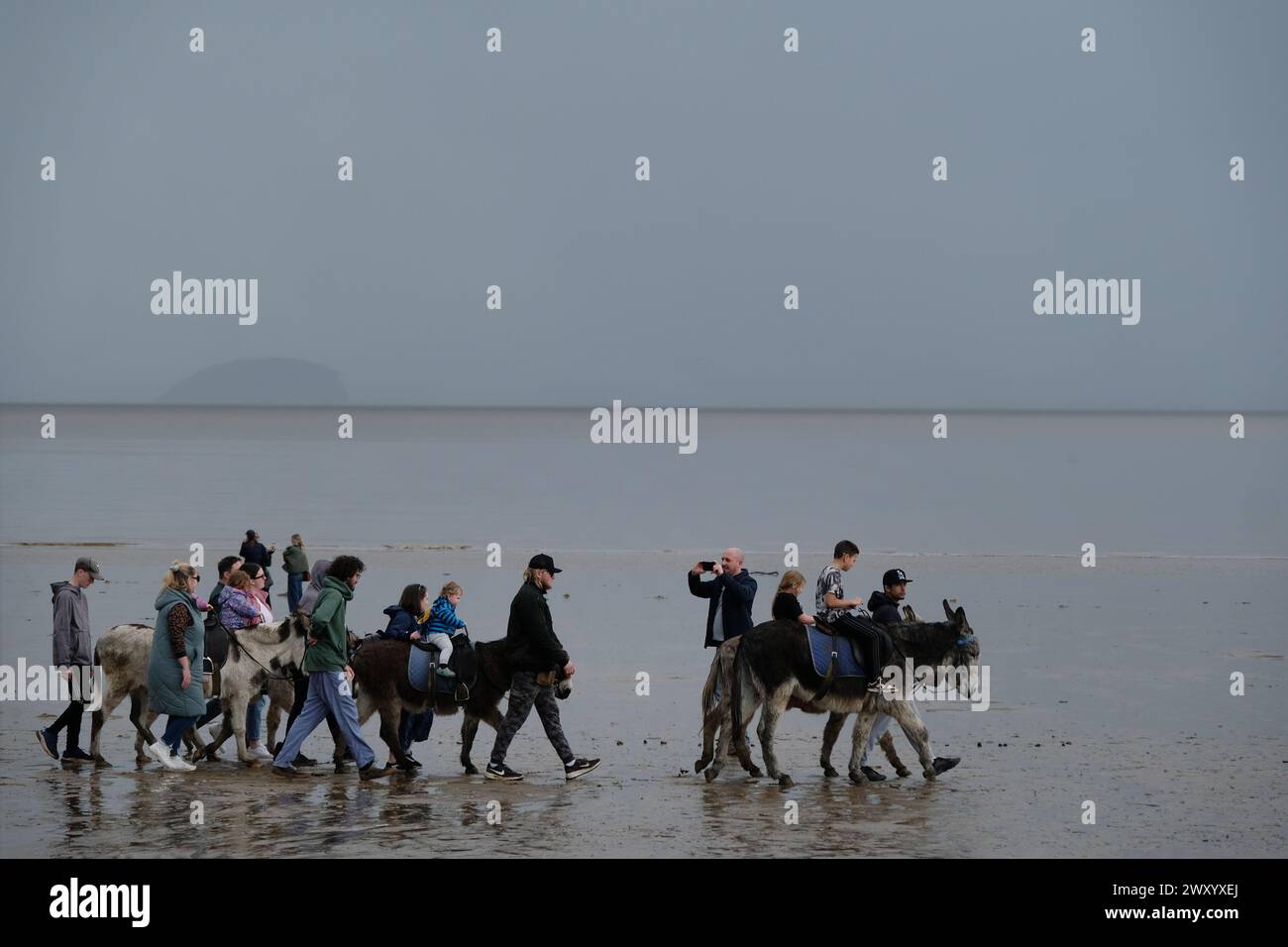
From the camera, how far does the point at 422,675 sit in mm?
14078

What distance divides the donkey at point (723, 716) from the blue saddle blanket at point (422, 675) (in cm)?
A: 238

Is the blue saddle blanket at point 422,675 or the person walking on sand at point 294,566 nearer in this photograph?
the blue saddle blanket at point 422,675

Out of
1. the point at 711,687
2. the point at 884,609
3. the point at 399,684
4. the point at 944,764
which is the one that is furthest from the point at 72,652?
the point at 944,764

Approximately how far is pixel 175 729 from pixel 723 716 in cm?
499

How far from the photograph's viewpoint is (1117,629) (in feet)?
77.4

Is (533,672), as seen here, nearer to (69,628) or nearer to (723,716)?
(723,716)

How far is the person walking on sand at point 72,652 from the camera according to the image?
559 inches

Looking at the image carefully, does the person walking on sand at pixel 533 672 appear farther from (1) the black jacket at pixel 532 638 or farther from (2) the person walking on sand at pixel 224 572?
(2) the person walking on sand at pixel 224 572

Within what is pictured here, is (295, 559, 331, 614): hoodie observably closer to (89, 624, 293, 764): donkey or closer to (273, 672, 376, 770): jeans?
(89, 624, 293, 764): donkey

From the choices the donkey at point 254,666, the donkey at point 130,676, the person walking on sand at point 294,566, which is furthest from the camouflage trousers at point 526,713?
the person walking on sand at point 294,566

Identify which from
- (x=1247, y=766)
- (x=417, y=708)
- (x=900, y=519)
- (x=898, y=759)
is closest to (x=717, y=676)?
(x=898, y=759)

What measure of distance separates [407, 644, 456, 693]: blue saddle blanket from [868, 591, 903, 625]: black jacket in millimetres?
4052

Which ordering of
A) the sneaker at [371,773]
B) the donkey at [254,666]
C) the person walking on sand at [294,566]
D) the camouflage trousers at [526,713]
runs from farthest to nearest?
the person walking on sand at [294,566] < the donkey at [254,666] < the camouflage trousers at [526,713] < the sneaker at [371,773]
